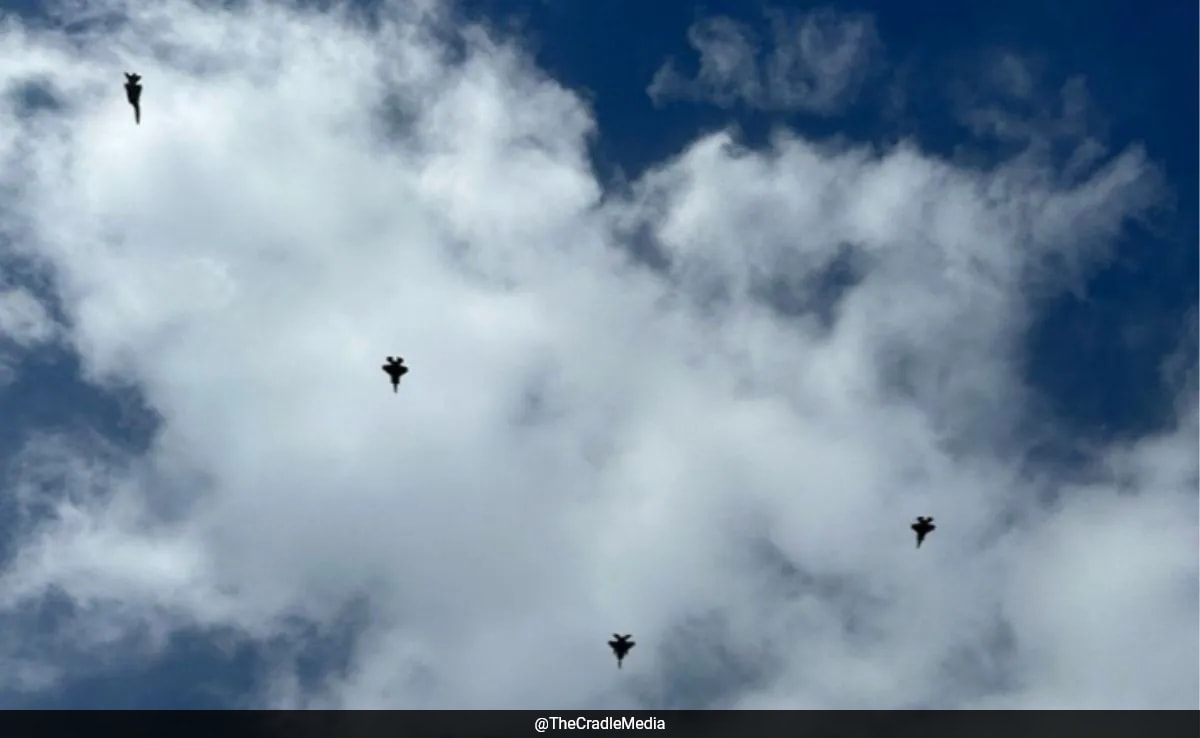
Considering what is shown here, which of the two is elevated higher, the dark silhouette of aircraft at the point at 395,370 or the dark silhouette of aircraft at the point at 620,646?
the dark silhouette of aircraft at the point at 395,370

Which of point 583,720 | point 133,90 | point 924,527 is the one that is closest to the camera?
point 133,90

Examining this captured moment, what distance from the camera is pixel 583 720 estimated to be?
165750mm

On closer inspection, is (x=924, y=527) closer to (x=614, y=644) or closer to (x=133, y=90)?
(x=614, y=644)

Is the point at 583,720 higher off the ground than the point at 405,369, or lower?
lower

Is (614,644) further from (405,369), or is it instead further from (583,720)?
(405,369)

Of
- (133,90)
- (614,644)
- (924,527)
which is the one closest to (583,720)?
(614,644)

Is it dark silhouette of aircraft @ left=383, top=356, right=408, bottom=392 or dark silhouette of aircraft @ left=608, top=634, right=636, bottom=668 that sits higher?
dark silhouette of aircraft @ left=383, top=356, right=408, bottom=392

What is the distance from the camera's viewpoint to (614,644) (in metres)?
154

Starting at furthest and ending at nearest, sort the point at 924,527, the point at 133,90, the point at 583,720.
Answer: the point at 583,720, the point at 924,527, the point at 133,90

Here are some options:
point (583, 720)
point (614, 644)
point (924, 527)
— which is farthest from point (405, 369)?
point (924, 527)

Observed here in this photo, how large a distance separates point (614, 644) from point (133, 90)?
264 feet

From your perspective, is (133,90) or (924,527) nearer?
(133,90)

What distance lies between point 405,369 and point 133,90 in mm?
43701

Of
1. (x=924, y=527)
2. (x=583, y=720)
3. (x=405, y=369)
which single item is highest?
(x=405, y=369)
